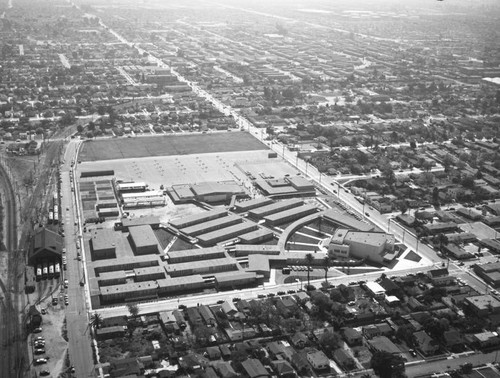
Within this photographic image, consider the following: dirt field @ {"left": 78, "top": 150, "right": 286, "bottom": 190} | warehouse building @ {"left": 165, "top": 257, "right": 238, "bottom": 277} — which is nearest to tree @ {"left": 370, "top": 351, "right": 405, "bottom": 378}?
warehouse building @ {"left": 165, "top": 257, "right": 238, "bottom": 277}

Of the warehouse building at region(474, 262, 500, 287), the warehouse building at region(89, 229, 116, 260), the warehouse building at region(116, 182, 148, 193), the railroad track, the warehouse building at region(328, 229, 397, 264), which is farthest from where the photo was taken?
the warehouse building at region(116, 182, 148, 193)

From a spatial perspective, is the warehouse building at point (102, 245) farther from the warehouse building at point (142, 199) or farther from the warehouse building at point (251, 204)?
A: the warehouse building at point (251, 204)

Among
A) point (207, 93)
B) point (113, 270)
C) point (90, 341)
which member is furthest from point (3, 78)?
point (90, 341)

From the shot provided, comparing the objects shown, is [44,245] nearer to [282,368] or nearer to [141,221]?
[141,221]

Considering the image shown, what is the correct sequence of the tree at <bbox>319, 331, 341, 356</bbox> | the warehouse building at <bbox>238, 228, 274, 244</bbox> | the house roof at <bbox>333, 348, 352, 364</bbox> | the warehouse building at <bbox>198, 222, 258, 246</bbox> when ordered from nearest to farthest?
the house roof at <bbox>333, 348, 352, 364</bbox>
the tree at <bbox>319, 331, 341, 356</bbox>
the warehouse building at <bbox>198, 222, 258, 246</bbox>
the warehouse building at <bbox>238, 228, 274, 244</bbox>

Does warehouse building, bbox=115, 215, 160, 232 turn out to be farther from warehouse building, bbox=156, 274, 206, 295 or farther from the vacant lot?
the vacant lot

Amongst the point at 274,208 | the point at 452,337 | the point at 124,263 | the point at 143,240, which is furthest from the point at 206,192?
the point at 452,337

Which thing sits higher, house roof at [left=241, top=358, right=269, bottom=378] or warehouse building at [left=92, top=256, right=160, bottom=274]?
house roof at [left=241, top=358, right=269, bottom=378]
